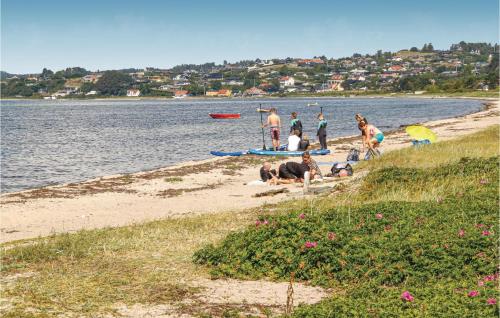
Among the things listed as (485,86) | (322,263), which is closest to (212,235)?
(322,263)

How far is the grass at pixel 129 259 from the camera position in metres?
8.59

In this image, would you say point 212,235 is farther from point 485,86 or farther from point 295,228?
point 485,86

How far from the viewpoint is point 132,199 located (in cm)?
2045

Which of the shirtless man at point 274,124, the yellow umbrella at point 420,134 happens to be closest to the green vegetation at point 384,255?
the yellow umbrella at point 420,134

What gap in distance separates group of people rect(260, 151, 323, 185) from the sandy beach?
353mm

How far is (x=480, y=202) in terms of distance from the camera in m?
12.1

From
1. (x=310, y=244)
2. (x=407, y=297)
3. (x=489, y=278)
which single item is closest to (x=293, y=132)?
(x=310, y=244)

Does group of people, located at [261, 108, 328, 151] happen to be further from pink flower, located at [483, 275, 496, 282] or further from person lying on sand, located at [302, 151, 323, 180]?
pink flower, located at [483, 275, 496, 282]

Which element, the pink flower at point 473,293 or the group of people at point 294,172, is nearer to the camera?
the pink flower at point 473,293

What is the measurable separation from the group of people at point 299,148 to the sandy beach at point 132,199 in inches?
20.4

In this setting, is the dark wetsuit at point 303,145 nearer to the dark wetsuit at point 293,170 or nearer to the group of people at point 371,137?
the group of people at point 371,137

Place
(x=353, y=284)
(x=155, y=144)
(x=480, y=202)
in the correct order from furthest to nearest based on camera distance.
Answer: (x=155, y=144) → (x=480, y=202) → (x=353, y=284)

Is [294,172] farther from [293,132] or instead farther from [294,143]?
[293,132]

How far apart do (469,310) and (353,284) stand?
207 centimetres
